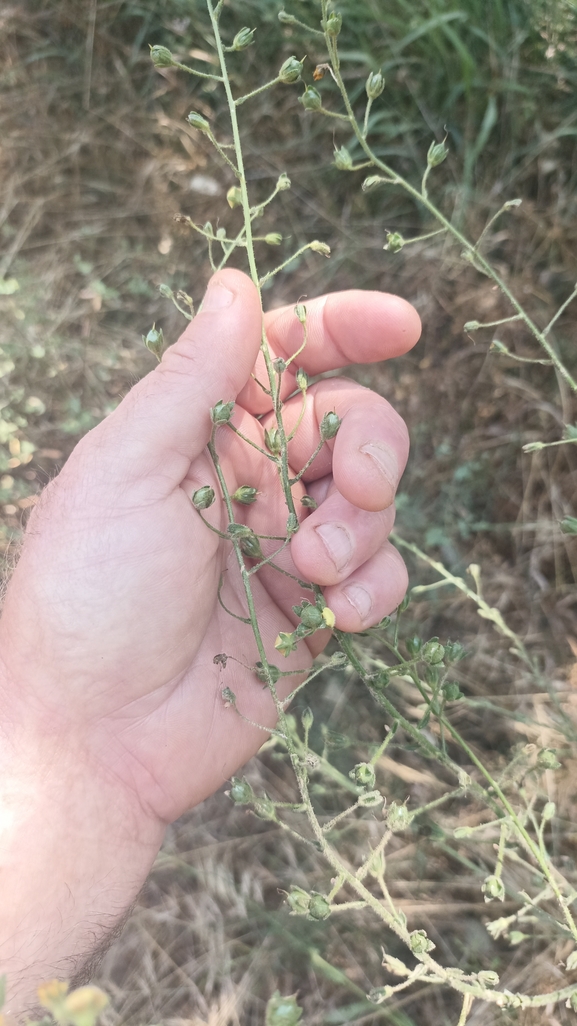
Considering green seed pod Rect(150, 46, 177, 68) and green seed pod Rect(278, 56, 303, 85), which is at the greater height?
green seed pod Rect(150, 46, 177, 68)

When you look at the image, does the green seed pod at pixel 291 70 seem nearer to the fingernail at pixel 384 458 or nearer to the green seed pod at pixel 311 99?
the green seed pod at pixel 311 99

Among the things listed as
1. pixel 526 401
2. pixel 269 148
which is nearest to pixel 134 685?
pixel 526 401

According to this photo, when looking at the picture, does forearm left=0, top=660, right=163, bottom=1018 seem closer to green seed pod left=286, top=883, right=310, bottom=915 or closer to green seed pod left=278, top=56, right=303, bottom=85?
green seed pod left=286, top=883, right=310, bottom=915

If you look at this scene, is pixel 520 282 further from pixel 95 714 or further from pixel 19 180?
pixel 19 180

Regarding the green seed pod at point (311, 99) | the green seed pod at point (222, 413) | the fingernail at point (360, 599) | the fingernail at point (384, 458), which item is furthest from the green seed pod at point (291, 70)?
the fingernail at point (360, 599)

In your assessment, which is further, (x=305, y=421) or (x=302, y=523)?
(x=305, y=421)

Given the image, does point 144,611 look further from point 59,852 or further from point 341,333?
point 341,333

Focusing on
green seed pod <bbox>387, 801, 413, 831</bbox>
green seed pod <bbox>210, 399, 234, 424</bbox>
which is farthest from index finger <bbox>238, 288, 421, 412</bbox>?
green seed pod <bbox>387, 801, 413, 831</bbox>
